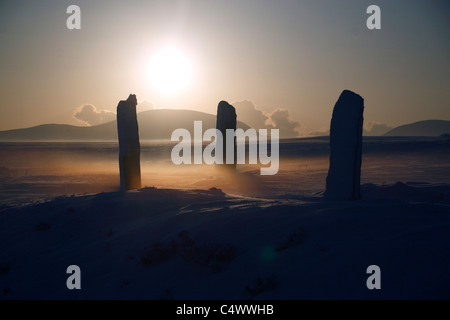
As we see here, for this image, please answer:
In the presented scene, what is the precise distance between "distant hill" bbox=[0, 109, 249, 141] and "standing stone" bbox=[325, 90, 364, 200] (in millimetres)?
152488

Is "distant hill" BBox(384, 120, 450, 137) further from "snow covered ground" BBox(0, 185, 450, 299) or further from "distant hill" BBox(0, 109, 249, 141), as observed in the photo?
"snow covered ground" BBox(0, 185, 450, 299)

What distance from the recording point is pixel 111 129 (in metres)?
175

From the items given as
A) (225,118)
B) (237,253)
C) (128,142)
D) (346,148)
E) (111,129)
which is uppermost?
(111,129)

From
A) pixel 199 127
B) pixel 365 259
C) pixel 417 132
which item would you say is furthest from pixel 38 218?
pixel 417 132

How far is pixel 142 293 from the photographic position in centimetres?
456

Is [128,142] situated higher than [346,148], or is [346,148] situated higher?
[128,142]

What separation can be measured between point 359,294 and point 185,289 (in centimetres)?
221

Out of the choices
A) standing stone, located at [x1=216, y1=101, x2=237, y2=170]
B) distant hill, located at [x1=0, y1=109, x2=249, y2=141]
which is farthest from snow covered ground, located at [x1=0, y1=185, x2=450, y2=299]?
distant hill, located at [x1=0, y1=109, x2=249, y2=141]

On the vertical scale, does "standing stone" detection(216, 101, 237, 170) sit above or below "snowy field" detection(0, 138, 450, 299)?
above

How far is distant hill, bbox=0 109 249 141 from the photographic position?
165 m

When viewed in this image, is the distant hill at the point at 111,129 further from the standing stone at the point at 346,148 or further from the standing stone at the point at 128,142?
the standing stone at the point at 346,148

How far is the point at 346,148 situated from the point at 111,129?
586ft

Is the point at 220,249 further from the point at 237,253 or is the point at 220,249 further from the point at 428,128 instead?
the point at 428,128

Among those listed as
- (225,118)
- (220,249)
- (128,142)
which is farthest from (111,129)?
(220,249)
